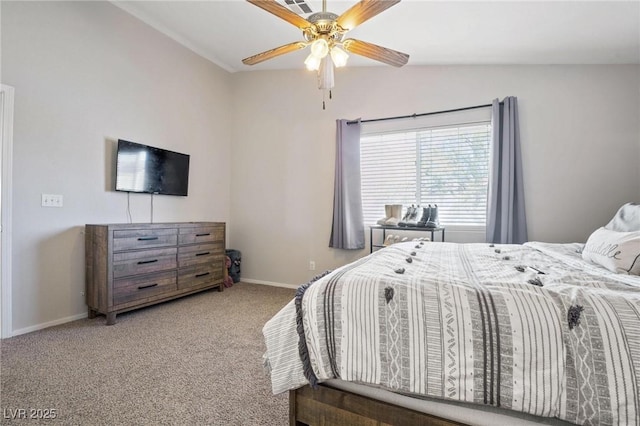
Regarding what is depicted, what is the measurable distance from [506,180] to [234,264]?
347 cm

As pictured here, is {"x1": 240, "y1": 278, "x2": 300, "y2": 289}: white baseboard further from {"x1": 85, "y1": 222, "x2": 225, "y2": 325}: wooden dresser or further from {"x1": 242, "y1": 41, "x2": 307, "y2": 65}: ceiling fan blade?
{"x1": 242, "y1": 41, "x2": 307, "y2": 65}: ceiling fan blade

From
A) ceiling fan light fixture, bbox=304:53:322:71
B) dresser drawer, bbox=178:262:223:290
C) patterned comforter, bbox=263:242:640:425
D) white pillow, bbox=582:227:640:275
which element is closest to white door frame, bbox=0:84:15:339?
dresser drawer, bbox=178:262:223:290

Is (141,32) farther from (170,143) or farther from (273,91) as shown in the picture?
(273,91)

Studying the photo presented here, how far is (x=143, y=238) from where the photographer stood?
2824mm

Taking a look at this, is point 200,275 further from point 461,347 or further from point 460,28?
point 460,28

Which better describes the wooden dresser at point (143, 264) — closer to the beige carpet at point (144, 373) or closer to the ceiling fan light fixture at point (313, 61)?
the beige carpet at point (144, 373)

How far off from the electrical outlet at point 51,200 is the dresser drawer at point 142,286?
858 mm

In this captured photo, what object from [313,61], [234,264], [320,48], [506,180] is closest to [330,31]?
[320,48]

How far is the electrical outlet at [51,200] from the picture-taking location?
8.25 ft

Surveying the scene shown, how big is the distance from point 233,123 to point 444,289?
4.23 m

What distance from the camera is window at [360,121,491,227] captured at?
10.5 feet

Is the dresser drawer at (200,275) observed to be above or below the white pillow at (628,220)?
below

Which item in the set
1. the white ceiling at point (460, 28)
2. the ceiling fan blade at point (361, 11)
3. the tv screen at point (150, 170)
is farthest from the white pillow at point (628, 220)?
the tv screen at point (150, 170)

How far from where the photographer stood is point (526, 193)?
296 cm
